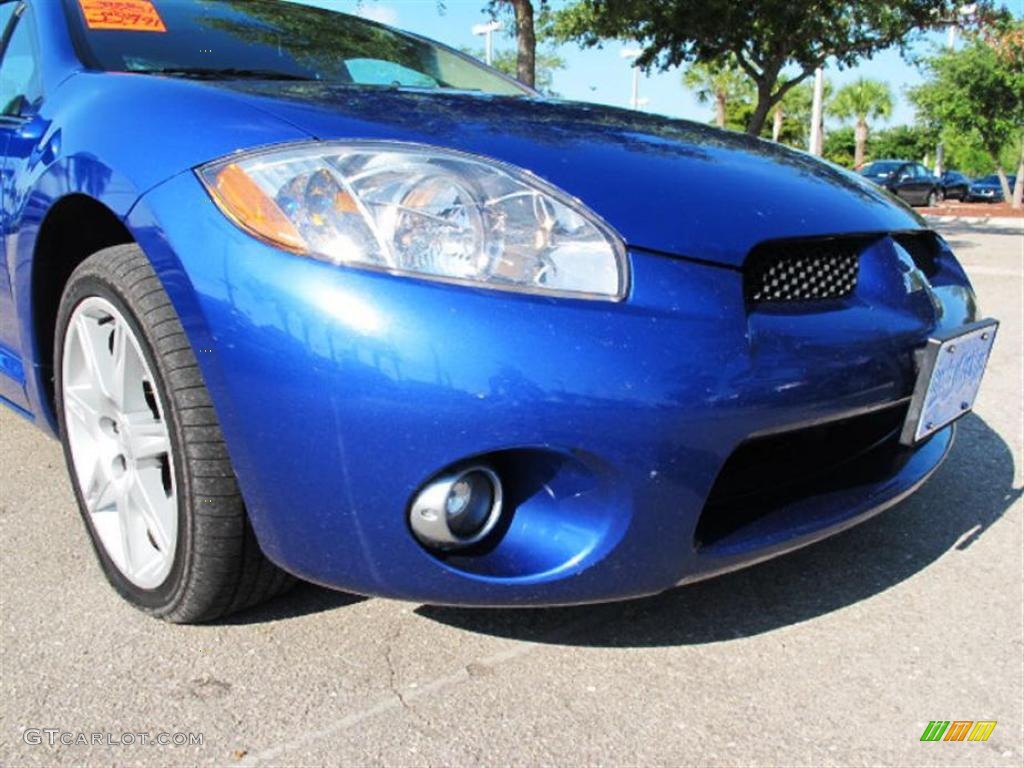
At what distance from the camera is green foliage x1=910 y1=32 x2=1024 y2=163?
87.8 ft

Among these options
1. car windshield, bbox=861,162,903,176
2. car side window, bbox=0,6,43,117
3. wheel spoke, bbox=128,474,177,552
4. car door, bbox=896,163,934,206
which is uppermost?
car side window, bbox=0,6,43,117

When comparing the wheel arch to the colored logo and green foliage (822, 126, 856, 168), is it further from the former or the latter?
green foliage (822, 126, 856, 168)

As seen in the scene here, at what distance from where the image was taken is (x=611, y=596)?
164 centimetres

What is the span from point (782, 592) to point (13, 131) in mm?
2130

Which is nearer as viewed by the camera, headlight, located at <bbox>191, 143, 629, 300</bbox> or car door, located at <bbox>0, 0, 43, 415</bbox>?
headlight, located at <bbox>191, 143, 629, 300</bbox>

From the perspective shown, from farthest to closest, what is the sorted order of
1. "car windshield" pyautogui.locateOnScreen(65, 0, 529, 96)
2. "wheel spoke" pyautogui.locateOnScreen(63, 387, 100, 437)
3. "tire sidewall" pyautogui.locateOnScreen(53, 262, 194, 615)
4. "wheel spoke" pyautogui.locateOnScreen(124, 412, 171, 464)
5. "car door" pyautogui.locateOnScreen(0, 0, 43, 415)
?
"car windshield" pyautogui.locateOnScreen(65, 0, 529, 96) → "car door" pyautogui.locateOnScreen(0, 0, 43, 415) → "wheel spoke" pyautogui.locateOnScreen(63, 387, 100, 437) → "wheel spoke" pyautogui.locateOnScreen(124, 412, 171, 464) → "tire sidewall" pyautogui.locateOnScreen(53, 262, 194, 615)

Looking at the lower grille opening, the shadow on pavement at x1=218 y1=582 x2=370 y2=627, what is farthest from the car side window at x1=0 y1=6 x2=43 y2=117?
the lower grille opening

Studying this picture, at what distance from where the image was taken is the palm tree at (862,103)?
5228 centimetres

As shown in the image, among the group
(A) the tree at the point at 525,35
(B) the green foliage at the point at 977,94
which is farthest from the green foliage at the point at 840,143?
(A) the tree at the point at 525,35

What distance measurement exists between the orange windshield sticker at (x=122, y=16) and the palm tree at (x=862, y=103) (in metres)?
53.6

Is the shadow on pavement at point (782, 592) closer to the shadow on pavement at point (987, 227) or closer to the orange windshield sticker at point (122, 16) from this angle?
the orange windshield sticker at point (122, 16)

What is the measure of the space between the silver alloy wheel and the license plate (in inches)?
58.4

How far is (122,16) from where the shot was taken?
246 cm

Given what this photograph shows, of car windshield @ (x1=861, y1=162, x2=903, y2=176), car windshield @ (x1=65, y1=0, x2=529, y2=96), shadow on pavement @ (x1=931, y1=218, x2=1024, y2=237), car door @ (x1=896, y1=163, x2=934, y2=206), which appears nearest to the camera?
car windshield @ (x1=65, y1=0, x2=529, y2=96)
